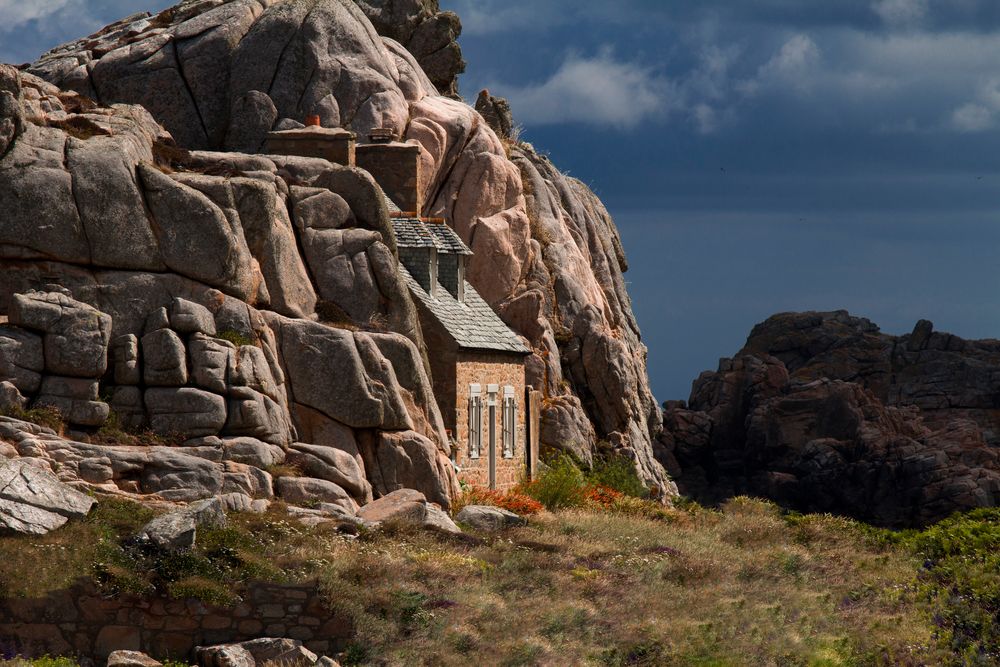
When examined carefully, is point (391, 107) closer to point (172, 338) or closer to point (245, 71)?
point (245, 71)

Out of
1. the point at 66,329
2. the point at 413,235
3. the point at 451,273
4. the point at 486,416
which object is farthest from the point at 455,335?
the point at 66,329

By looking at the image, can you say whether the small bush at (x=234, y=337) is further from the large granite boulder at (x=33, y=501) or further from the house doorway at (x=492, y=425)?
the house doorway at (x=492, y=425)

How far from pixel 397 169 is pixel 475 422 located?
406 inches

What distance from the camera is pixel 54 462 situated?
26859 millimetres

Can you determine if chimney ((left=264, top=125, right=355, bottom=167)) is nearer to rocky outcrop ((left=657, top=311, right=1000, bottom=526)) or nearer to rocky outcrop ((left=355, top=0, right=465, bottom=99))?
rocky outcrop ((left=355, top=0, right=465, bottom=99))

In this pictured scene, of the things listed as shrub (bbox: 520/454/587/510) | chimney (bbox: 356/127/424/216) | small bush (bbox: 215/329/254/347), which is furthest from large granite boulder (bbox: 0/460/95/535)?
chimney (bbox: 356/127/424/216)

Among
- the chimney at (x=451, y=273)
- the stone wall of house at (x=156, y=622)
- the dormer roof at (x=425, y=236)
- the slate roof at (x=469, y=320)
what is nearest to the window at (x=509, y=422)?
the slate roof at (x=469, y=320)

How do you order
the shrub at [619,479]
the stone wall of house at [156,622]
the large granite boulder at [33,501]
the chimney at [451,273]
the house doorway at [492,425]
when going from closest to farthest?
1. the stone wall of house at [156,622]
2. the large granite boulder at [33,501]
3. the house doorway at [492,425]
4. the chimney at [451,273]
5. the shrub at [619,479]

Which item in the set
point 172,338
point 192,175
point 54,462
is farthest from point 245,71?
point 54,462

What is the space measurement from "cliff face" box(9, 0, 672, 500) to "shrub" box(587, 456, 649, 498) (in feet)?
3.91

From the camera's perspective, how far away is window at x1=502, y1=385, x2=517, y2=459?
144 feet

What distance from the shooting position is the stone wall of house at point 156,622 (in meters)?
23.2

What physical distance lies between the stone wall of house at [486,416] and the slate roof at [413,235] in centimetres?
377

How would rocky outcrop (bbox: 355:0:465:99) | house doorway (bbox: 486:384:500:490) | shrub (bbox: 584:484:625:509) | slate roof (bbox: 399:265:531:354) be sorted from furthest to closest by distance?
rocky outcrop (bbox: 355:0:465:99)
shrub (bbox: 584:484:625:509)
house doorway (bbox: 486:384:500:490)
slate roof (bbox: 399:265:531:354)
